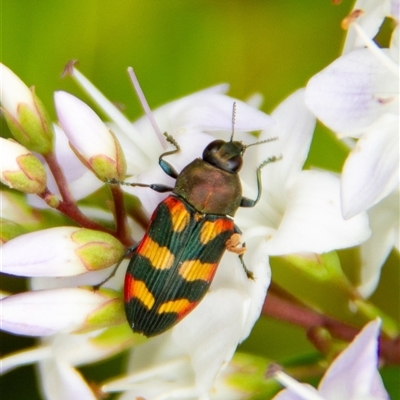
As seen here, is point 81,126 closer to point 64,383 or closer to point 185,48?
point 64,383

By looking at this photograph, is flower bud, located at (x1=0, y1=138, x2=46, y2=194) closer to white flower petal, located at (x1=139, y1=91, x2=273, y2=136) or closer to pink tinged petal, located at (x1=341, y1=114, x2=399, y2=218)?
white flower petal, located at (x1=139, y1=91, x2=273, y2=136)

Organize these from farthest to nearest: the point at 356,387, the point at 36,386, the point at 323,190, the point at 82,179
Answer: the point at 36,386 → the point at 82,179 → the point at 323,190 → the point at 356,387

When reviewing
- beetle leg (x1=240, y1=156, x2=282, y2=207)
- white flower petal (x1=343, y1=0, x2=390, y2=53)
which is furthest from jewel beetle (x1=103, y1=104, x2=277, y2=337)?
white flower petal (x1=343, y1=0, x2=390, y2=53)

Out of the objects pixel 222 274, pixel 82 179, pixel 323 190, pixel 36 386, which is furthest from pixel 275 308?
pixel 36 386

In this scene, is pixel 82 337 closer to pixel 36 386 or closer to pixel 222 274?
pixel 222 274

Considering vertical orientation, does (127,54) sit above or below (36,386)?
above

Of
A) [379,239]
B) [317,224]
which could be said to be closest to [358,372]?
[317,224]
